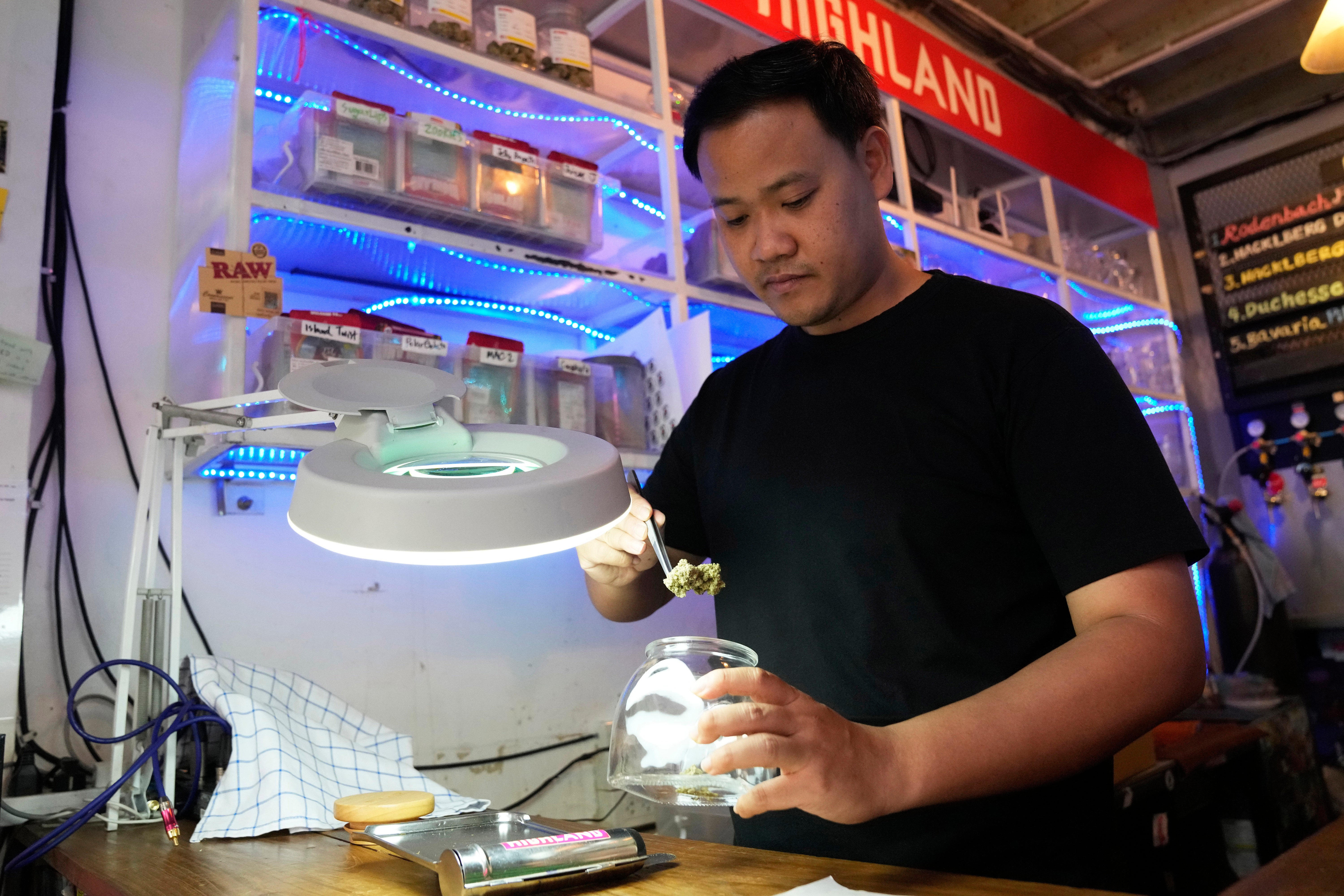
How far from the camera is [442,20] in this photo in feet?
5.67

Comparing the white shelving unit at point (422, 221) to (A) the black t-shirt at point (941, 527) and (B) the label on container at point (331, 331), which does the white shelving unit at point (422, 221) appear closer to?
(B) the label on container at point (331, 331)

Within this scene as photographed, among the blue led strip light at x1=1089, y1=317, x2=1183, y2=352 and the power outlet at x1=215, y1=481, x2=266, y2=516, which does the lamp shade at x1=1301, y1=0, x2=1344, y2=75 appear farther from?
the power outlet at x1=215, y1=481, x2=266, y2=516

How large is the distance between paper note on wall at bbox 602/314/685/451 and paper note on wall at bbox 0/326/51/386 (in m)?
1.00

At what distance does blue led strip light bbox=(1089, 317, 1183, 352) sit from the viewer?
11.9 ft

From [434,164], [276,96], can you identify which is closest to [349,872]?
[434,164]

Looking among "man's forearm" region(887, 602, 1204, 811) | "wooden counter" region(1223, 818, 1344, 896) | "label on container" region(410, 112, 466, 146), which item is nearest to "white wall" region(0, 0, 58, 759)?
"label on container" region(410, 112, 466, 146)

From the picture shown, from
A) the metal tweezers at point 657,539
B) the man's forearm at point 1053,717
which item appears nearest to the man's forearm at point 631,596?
the metal tweezers at point 657,539

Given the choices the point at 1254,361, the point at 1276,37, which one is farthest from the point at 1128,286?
the point at 1276,37

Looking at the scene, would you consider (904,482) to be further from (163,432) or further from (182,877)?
(163,432)

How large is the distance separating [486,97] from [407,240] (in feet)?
1.53

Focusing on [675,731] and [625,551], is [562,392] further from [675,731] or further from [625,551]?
[675,731]

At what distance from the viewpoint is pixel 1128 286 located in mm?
3754

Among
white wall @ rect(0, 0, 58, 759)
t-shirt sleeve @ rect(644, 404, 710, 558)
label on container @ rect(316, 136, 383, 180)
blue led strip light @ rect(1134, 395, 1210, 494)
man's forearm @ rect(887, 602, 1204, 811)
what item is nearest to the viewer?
man's forearm @ rect(887, 602, 1204, 811)

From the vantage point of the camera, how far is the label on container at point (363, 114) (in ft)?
5.08
